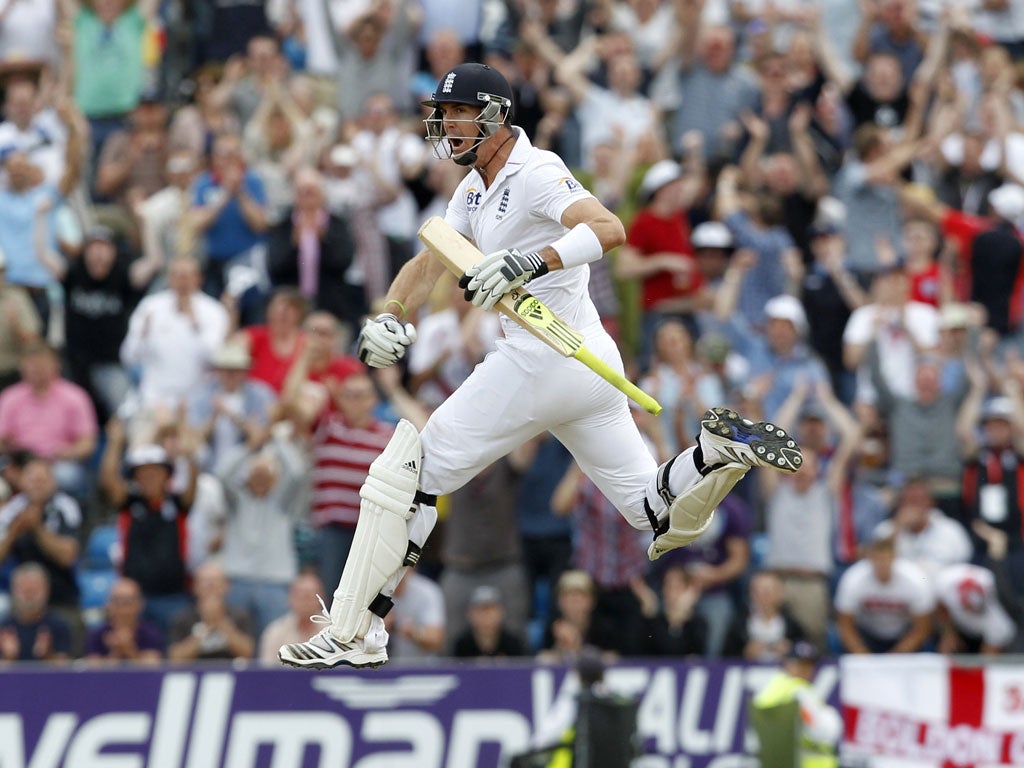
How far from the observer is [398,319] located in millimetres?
9000

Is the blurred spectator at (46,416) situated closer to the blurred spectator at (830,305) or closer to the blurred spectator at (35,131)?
the blurred spectator at (35,131)

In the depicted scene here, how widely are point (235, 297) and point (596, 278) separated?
2.82m

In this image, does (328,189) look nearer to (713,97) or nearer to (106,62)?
(106,62)

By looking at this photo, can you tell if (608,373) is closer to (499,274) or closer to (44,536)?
(499,274)

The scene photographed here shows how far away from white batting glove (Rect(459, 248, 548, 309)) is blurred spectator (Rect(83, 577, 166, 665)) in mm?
6357

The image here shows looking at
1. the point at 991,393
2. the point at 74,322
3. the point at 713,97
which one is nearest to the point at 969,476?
the point at 991,393

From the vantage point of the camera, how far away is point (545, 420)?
29.0 ft

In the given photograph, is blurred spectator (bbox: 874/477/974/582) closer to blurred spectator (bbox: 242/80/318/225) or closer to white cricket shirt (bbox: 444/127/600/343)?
blurred spectator (bbox: 242/80/318/225)

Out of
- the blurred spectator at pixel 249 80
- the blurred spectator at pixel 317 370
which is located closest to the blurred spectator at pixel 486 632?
the blurred spectator at pixel 317 370

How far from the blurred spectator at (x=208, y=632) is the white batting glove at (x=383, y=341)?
221 inches

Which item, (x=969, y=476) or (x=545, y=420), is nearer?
(x=545, y=420)

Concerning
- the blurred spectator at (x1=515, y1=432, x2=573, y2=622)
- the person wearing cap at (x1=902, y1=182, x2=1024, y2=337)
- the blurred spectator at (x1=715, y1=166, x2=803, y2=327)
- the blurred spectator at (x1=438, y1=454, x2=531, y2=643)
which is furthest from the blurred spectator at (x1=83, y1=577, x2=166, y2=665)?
the person wearing cap at (x1=902, y1=182, x2=1024, y2=337)

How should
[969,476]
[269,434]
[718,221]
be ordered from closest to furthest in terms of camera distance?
[269,434]
[969,476]
[718,221]

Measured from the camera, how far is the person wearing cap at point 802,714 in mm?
13180
